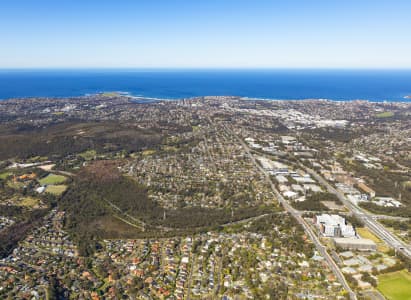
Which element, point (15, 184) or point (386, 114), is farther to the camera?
point (386, 114)

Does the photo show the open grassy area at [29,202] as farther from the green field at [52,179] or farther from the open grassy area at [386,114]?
the open grassy area at [386,114]

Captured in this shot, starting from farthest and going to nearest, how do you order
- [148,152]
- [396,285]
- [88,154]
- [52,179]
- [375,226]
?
1. [148,152]
2. [88,154]
3. [52,179]
4. [375,226]
5. [396,285]

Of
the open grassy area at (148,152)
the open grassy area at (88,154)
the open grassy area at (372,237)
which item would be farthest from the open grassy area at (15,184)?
the open grassy area at (372,237)

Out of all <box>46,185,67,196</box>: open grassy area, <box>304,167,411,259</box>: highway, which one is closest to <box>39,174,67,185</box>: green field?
<box>46,185,67,196</box>: open grassy area

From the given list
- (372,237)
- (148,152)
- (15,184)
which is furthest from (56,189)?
(372,237)

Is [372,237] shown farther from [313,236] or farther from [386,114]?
[386,114]

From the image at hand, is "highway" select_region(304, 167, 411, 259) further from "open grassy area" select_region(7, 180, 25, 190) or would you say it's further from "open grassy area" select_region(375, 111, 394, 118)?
"open grassy area" select_region(375, 111, 394, 118)

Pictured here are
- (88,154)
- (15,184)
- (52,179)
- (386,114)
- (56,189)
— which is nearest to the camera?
(56,189)
